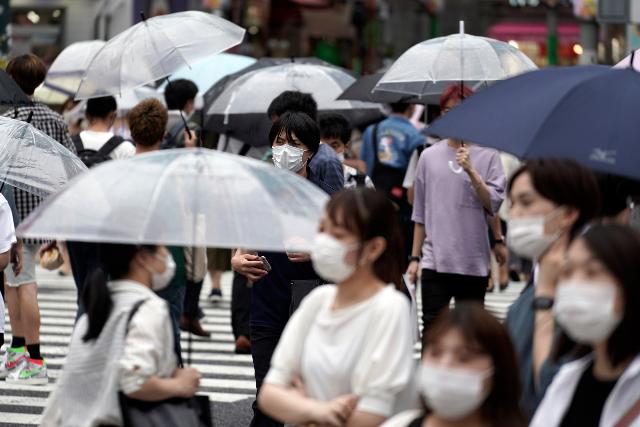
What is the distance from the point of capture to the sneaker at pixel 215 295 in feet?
52.4

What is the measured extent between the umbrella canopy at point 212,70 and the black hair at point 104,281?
1162 cm

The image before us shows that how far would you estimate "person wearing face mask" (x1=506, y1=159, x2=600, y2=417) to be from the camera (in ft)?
16.2

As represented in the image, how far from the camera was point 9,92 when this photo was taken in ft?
34.8

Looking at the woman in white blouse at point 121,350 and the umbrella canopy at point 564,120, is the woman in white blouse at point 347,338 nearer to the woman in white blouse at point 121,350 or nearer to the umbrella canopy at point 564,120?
the woman in white blouse at point 121,350

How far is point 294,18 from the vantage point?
179ft

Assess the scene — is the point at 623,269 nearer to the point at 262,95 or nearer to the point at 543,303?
the point at 543,303

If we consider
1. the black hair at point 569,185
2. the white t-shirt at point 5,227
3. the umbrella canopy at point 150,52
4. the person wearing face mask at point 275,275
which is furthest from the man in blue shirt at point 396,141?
the black hair at point 569,185

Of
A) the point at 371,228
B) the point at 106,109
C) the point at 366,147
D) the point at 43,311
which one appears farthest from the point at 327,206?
the point at 43,311

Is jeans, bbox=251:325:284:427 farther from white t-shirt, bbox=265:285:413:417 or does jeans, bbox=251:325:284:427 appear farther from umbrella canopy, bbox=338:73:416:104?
umbrella canopy, bbox=338:73:416:104

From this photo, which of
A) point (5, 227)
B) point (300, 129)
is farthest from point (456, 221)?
point (5, 227)

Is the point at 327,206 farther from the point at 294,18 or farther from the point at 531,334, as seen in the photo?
the point at 294,18

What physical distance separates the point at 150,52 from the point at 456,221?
9.05ft

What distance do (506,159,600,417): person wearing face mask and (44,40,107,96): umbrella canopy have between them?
11.9 meters

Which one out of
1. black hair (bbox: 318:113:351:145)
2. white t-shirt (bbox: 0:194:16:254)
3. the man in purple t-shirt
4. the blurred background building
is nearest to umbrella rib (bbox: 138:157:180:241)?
white t-shirt (bbox: 0:194:16:254)
